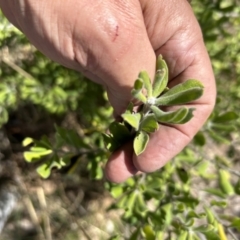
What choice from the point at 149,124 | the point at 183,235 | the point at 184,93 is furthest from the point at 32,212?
the point at 184,93

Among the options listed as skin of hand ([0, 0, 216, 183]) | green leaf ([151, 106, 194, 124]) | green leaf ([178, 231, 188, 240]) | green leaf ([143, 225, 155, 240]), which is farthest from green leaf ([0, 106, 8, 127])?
green leaf ([151, 106, 194, 124])

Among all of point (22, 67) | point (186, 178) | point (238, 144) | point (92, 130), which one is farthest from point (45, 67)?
point (238, 144)

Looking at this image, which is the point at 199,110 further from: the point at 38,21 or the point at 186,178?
the point at 38,21

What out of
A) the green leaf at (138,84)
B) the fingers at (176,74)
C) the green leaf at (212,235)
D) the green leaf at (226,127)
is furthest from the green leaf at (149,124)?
the green leaf at (226,127)

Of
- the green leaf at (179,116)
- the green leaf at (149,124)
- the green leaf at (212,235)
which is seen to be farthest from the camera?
the green leaf at (212,235)

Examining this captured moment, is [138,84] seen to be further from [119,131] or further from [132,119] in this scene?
[119,131]

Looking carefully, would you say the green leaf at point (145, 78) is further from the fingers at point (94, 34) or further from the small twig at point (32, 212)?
the small twig at point (32, 212)

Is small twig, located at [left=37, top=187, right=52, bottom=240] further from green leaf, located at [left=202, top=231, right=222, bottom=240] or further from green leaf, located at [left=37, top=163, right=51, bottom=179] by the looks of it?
green leaf, located at [left=202, top=231, right=222, bottom=240]
